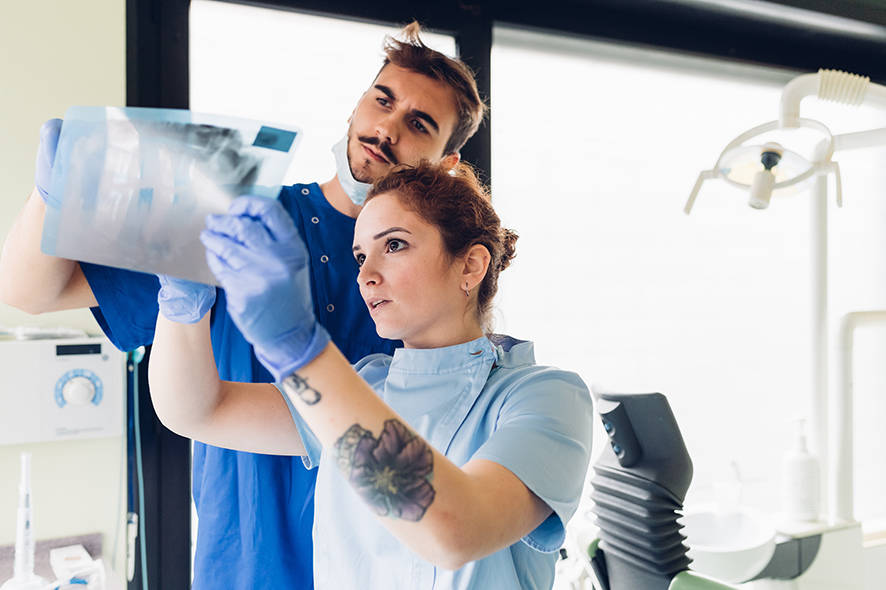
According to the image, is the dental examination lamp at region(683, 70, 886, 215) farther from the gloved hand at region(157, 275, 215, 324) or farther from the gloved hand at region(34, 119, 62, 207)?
the gloved hand at region(34, 119, 62, 207)

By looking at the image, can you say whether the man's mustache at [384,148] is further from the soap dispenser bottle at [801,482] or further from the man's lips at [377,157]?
the soap dispenser bottle at [801,482]

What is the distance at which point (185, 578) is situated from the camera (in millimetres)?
1737

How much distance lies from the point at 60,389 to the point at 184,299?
30.5 inches

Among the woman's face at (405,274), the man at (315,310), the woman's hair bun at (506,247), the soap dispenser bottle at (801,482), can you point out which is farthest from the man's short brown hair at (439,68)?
the soap dispenser bottle at (801,482)

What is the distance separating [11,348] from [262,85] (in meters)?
0.92

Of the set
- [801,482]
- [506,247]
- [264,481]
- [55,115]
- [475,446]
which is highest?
[55,115]

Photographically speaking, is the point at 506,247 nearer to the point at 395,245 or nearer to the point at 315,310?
the point at 395,245

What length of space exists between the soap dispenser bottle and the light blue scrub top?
5.12ft

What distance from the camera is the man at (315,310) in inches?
49.6

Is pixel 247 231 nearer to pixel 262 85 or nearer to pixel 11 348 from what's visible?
pixel 11 348

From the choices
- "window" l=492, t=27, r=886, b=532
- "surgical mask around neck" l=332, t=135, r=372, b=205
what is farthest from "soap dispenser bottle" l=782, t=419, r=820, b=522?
"surgical mask around neck" l=332, t=135, r=372, b=205

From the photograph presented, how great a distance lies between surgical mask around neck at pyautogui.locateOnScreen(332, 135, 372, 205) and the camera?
4.31 feet

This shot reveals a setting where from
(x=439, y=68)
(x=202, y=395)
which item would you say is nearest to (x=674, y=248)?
(x=439, y=68)

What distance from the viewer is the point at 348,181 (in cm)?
133
